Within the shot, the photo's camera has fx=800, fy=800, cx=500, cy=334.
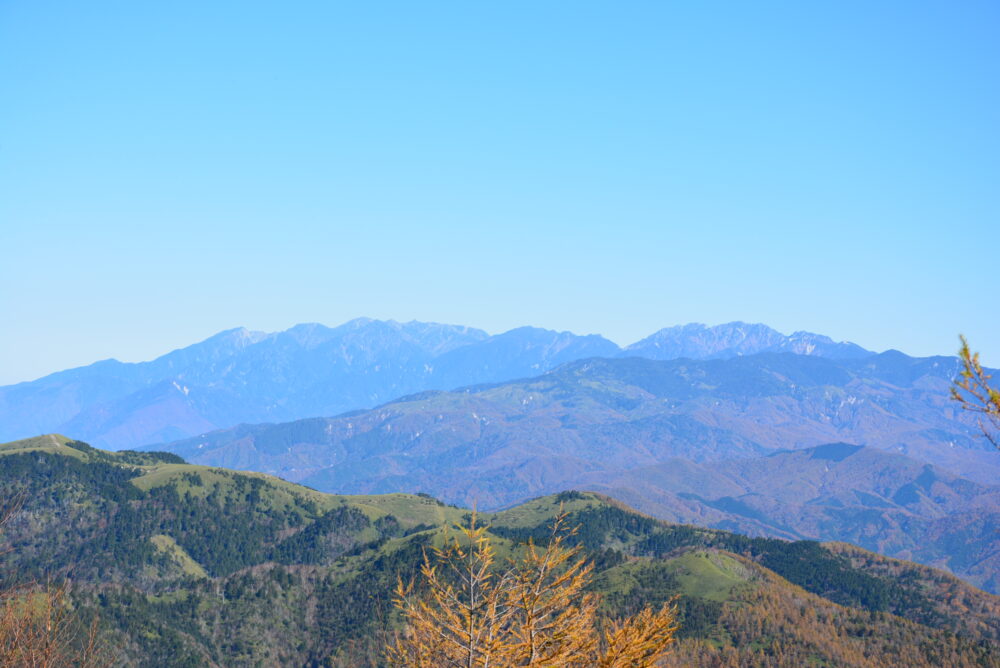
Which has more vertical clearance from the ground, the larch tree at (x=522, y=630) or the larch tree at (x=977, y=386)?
the larch tree at (x=977, y=386)

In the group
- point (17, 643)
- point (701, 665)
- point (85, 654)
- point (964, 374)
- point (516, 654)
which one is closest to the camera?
point (964, 374)

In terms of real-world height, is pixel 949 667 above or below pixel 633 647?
below

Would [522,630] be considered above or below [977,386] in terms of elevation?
below

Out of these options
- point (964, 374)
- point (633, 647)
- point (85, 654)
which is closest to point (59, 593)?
point (85, 654)

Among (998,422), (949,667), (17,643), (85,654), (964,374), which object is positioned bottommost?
(949,667)

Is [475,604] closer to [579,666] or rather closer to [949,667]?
[579,666]

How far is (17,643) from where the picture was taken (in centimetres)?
3516

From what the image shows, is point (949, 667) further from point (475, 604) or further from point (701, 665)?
point (475, 604)

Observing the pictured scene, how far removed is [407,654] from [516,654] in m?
3.42

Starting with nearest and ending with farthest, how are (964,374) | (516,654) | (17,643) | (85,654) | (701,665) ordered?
(964,374) < (516,654) < (17,643) < (85,654) < (701,665)

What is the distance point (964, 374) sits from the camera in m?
22.8

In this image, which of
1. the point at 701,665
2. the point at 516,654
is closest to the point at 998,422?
the point at 516,654

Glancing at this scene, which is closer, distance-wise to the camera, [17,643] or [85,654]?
[17,643]

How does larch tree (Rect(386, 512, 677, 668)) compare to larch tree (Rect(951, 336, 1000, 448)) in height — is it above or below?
below
